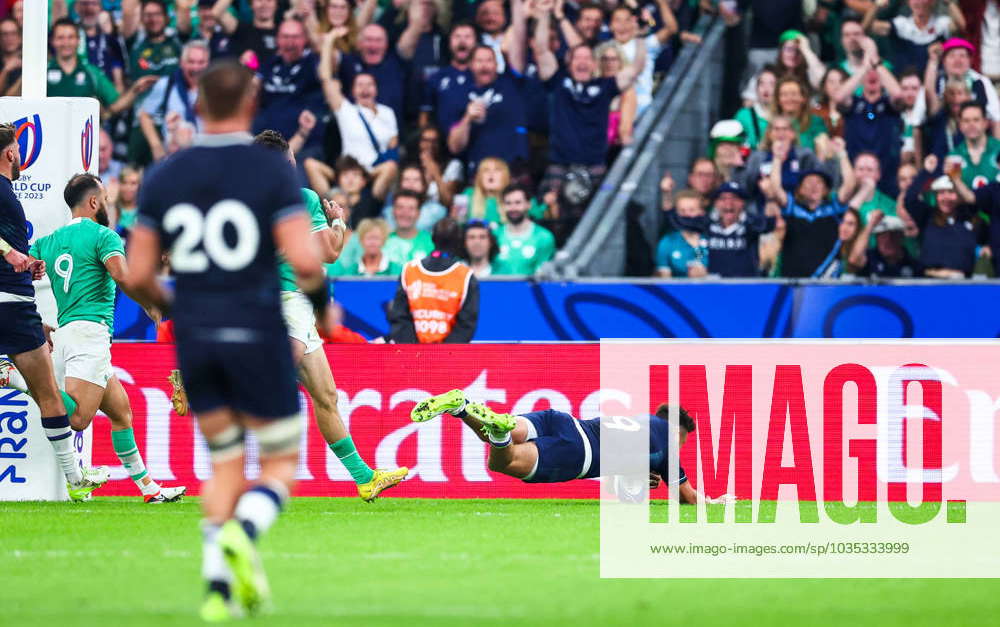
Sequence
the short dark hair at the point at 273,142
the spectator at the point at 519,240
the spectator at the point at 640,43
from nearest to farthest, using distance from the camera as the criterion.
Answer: the short dark hair at the point at 273,142, the spectator at the point at 519,240, the spectator at the point at 640,43

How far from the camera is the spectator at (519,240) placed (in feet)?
53.2

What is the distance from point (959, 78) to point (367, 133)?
6.24 meters

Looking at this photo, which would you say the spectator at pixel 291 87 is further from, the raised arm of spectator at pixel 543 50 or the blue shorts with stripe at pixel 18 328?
the blue shorts with stripe at pixel 18 328

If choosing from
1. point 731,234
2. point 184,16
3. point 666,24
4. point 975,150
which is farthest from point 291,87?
point 975,150

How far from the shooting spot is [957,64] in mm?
16938

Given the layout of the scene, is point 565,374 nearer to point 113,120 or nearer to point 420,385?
point 420,385

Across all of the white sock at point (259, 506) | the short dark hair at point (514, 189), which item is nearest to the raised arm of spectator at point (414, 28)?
the short dark hair at point (514, 189)

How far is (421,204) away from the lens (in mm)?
16969

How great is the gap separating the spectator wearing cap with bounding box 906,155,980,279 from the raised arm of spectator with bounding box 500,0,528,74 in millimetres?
4737

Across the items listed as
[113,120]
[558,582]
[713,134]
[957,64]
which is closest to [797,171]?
[713,134]

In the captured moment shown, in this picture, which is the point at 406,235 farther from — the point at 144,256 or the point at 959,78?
the point at 144,256

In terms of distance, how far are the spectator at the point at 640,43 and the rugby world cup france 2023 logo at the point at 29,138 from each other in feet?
23.6
